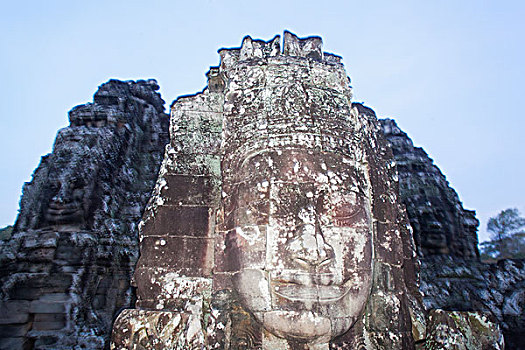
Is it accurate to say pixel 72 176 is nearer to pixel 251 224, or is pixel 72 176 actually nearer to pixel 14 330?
pixel 14 330

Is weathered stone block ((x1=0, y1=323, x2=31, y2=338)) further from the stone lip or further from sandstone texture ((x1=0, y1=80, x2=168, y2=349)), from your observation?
the stone lip

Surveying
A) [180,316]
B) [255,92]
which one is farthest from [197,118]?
[180,316]

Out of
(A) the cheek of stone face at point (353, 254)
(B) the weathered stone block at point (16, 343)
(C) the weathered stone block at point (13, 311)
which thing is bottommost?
(B) the weathered stone block at point (16, 343)

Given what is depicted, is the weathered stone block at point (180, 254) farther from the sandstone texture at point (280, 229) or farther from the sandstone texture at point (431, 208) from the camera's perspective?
the sandstone texture at point (431, 208)

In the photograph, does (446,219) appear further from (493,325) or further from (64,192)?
(64,192)

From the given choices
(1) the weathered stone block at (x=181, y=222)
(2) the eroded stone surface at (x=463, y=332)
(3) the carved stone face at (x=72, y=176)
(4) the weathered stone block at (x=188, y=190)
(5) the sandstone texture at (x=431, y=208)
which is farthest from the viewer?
(5) the sandstone texture at (x=431, y=208)

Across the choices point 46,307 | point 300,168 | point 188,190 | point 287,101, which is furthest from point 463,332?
point 46,307

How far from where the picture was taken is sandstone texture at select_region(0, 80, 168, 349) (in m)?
8.09

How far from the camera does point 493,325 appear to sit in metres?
3.16

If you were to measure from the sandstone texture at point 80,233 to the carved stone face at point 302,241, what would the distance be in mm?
6894

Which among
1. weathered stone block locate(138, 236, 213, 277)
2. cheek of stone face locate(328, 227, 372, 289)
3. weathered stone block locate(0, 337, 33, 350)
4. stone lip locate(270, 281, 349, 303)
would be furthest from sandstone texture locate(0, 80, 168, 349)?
cheek of stone face locate(328, 227, 372, 289)

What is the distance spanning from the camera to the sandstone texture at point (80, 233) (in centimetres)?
809

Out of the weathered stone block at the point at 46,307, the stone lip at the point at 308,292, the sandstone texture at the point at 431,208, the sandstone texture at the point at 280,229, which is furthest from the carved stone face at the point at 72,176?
the sandstone texture at the point at 431,208

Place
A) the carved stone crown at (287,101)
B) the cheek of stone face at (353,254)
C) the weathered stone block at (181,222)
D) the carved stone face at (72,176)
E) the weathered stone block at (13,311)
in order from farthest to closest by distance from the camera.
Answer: the carved stone face at (72,176)
the weathered stone block at (13,311)
the weathered stone block at (181,222)
the carved stone crown at (287,101)
the cheek of stone face at (353,254)
